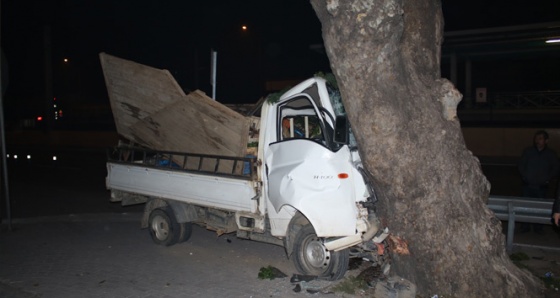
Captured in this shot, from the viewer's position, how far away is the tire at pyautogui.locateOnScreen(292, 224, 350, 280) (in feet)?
21.3

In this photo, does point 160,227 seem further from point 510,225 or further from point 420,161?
point 510,225

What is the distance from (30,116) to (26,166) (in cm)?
3785

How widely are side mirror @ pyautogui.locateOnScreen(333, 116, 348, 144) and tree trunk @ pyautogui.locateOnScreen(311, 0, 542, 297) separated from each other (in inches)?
10.3

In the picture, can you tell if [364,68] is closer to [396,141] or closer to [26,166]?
[396,141]

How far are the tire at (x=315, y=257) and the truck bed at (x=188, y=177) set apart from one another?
0.86m

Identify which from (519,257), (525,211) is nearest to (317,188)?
(519,257)

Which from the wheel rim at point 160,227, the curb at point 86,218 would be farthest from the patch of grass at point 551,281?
the curb at point 86,218

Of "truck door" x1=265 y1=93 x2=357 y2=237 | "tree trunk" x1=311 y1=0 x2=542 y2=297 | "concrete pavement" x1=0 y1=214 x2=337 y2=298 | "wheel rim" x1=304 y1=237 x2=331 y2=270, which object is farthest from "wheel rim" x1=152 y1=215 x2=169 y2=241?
"tree trunk" x1=311 y1=0 x2=542 y2=297

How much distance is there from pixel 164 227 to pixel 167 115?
198cm

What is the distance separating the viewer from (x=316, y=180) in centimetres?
631

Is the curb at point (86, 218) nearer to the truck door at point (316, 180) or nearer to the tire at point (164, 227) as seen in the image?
the tire at point (164, 227)

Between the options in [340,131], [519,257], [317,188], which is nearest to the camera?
[340,131]

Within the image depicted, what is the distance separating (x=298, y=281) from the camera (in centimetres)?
654

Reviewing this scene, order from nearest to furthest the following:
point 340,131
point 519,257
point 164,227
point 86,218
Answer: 1. point 340,131
2. point 519,257
3. point 164,227
4. point 86,218
